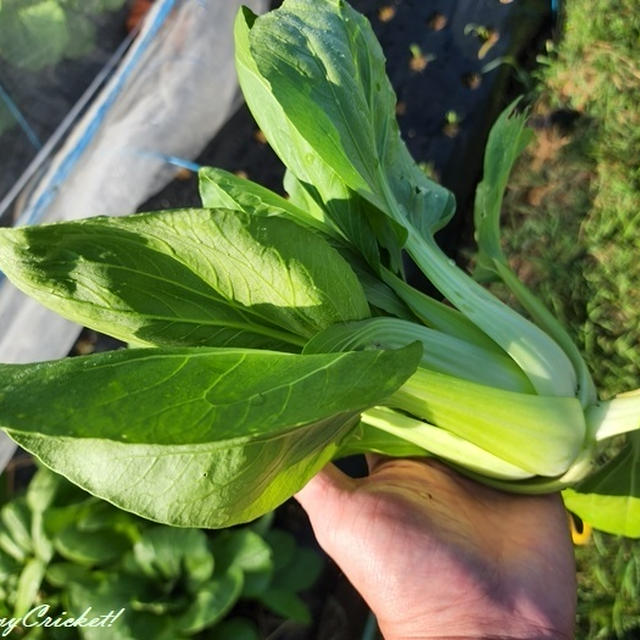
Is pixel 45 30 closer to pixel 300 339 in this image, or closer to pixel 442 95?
pixel 442 95

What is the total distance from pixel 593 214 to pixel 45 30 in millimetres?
1712

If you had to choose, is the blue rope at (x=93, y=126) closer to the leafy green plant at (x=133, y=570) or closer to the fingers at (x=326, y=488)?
the leafy green plant at (x=133, y=570)

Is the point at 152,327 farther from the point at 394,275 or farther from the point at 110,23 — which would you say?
the point at 110,23

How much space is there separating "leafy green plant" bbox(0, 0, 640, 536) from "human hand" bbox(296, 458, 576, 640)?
10 cm

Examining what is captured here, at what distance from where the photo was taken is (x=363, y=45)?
50.5 inches

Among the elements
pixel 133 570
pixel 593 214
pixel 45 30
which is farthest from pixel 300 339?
pixel 45 30

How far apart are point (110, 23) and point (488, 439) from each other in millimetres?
1874

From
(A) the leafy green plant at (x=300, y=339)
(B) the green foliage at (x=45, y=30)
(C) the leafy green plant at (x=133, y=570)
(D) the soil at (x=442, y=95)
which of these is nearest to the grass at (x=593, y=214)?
(D) the soil at (x=442, y=95)

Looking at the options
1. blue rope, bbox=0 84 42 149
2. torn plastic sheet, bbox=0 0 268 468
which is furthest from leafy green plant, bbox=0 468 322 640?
blue rope, bbox=0 84 42 149

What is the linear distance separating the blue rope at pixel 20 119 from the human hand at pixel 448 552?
4.67ft

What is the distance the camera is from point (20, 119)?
2.09 m

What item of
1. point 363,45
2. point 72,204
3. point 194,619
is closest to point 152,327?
point 363,45

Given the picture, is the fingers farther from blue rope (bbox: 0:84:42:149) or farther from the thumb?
blue rope (bbox: 0:84:42:149)

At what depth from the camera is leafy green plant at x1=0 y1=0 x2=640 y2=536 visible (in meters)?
0.78
